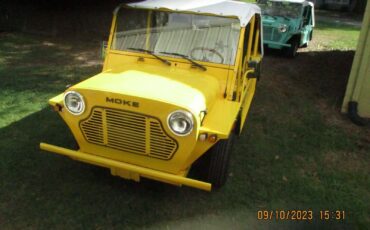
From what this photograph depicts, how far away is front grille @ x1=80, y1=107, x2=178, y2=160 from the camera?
11.4 ft

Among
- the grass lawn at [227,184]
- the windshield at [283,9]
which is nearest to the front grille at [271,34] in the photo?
the windshield at [283,9]

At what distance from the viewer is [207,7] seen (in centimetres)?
454

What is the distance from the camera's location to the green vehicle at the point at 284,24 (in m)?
10.6

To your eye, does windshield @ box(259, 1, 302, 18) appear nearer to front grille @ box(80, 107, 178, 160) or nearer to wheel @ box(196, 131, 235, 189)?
wheel @ box(196, 131, 235, 189)

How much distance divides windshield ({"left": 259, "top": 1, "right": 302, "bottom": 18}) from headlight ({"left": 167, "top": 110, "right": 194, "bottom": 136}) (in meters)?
8.71

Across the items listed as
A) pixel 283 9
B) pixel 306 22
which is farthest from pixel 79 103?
pixel 306 22

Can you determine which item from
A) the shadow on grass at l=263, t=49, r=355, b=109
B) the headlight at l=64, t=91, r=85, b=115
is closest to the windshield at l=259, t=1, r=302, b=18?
the shadow on grass at l=263, t=49, r=355, b=109

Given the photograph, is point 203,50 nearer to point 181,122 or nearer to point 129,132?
point 181,122

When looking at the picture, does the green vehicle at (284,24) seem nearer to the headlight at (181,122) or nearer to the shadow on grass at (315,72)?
the shadow on grass at (315,72)

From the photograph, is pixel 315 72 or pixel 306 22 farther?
pixel 306 22

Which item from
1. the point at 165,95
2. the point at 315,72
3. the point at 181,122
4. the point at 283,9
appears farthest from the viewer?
the point at 283,9

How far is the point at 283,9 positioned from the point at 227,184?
8241mm

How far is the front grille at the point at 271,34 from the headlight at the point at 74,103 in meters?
8.20

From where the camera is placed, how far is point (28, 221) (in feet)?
12.0
